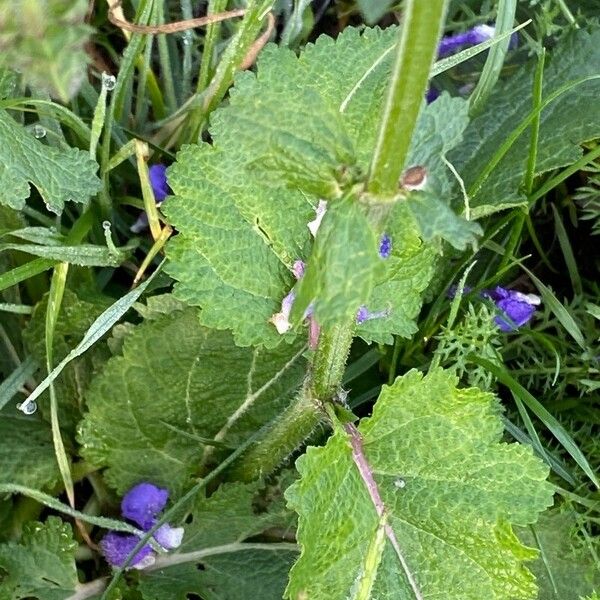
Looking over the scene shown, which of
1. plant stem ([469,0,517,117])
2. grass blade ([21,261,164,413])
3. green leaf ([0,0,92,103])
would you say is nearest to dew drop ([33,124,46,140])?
grass blade ([21,261,164,413])

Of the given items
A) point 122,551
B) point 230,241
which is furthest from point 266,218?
point 122,551

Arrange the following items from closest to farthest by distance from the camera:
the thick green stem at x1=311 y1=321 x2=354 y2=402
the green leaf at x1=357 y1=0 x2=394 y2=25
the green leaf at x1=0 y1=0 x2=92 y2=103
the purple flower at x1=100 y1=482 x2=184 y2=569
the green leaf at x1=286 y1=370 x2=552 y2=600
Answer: the green leaf at x1=0 y1=0 x2=92 y2=103 < the green leaf at x1=357 y1=0 x2=394 y2=25 < the thick green stem at x1=311 y1=321 x2=354 y2=402 < the green leaf at x1=286 y1=370 x2=552 y2=600 < the purple flower at x1=100 y1=482 x2=184 y2=569

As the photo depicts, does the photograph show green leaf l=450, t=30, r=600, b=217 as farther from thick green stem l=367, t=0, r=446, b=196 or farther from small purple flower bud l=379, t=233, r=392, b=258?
thick green stem l=367, t=0, r=446, b=196

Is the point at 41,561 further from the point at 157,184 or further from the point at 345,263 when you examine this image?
the point at 345,263

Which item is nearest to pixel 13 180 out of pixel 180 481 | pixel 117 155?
pixel 117 155

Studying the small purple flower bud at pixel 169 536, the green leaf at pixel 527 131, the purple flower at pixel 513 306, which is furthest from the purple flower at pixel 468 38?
the small purple flower bud at pixel 169 536

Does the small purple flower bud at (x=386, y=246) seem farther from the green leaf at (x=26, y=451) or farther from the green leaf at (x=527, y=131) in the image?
the green leaf at (x=26, y=451)

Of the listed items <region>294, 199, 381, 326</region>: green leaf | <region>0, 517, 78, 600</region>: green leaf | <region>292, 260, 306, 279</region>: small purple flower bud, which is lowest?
<region>0, 517, 78, 600</region>: green leaf
